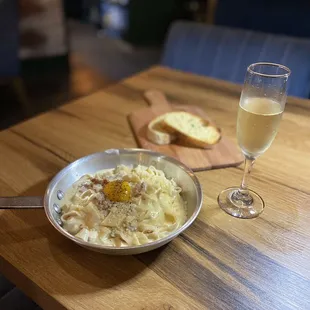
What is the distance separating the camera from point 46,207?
75cm

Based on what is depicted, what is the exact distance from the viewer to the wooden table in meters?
0.64

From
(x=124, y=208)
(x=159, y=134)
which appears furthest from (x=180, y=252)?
(x=159, y=134)

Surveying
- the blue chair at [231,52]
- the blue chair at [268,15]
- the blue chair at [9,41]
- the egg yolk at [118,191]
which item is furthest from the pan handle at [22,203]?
the blue chair at [9,41]

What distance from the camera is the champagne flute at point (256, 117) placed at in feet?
2.64

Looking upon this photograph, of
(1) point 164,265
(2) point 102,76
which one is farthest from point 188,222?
(2) point 102,76

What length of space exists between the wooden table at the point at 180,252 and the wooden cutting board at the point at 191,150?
27mm

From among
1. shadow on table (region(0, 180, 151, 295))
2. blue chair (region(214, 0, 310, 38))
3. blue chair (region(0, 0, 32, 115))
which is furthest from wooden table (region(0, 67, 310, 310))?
blue chair (region(0, 0, 32, 115))

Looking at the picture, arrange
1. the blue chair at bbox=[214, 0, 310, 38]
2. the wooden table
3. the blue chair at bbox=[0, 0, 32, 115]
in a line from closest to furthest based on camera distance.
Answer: the wooden table, the blue chair at bbox=[214, 0, 310, 38], the blue chair at bbox=[0, 0, 32, 115]

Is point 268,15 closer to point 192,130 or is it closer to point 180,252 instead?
point 192,130

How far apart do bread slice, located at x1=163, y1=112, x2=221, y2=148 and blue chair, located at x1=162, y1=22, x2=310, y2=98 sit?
792mm

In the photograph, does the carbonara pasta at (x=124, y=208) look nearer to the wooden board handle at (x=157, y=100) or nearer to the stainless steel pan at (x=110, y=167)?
the stainless steel pan at (x=110, y=167)

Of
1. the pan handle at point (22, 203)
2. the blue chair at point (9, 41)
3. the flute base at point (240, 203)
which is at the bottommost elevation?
the blue chair at point (9, 41)

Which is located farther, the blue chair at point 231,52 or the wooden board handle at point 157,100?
the blue chair at point 231,52

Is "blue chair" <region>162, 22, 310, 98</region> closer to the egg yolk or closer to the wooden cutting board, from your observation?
the wooden cutting board
